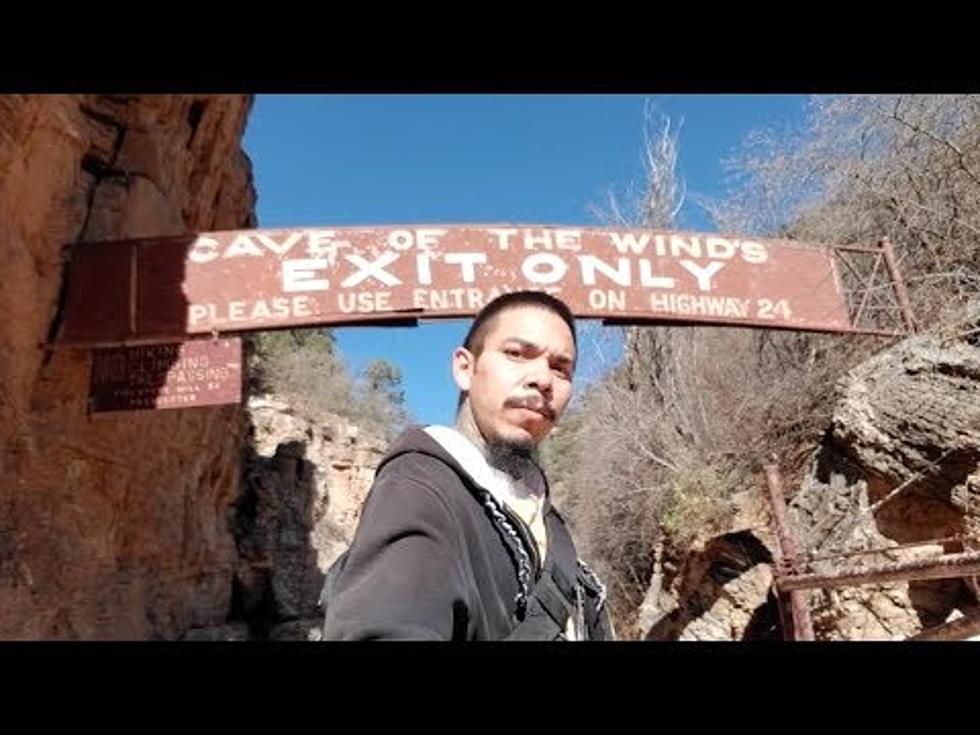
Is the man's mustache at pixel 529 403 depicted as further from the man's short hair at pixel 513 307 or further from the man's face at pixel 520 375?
the man's short hair at pixel 513 307

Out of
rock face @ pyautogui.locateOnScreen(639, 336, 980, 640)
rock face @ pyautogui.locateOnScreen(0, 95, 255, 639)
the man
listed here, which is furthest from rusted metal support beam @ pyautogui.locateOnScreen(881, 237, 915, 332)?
rock face @ pyautogui.locateOnScreen(0, 95, 255, 639)

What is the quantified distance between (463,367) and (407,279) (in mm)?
5357

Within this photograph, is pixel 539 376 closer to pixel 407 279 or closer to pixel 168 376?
pixel 407 279

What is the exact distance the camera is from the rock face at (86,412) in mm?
6633

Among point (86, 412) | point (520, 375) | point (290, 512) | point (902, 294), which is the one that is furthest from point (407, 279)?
point (290, 512)

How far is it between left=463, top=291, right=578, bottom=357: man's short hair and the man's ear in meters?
0.02

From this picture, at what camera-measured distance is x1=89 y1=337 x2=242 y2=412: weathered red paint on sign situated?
6.43 meters

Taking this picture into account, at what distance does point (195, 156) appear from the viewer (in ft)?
33.9

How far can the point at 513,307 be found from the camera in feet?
5.28

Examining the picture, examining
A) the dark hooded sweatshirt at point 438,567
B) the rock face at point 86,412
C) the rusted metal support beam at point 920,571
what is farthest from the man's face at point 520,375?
the rock face at point 86,412

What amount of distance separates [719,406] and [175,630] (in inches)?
374

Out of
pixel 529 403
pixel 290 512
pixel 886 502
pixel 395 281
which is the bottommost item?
pixel 529 403
